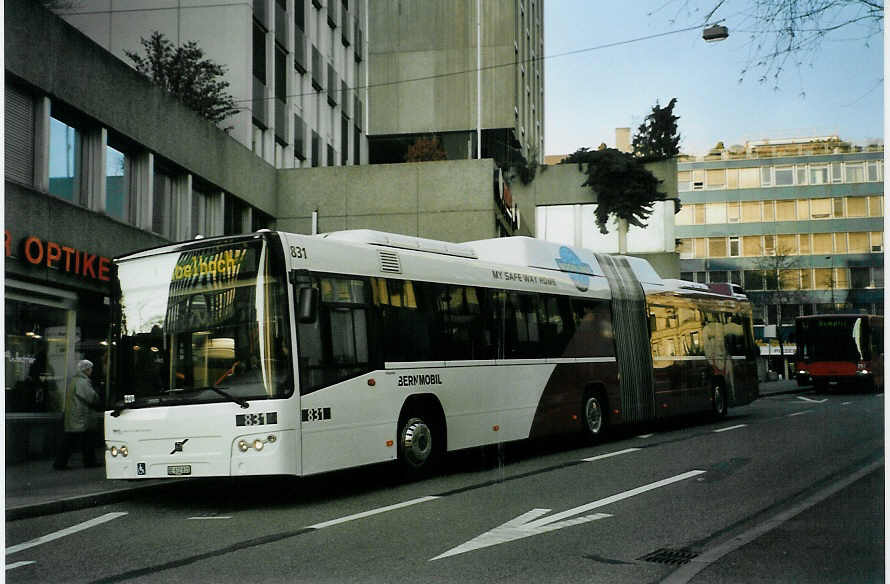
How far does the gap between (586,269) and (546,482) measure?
6.21m

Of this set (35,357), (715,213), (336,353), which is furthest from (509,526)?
(35,357)

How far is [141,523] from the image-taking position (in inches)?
383

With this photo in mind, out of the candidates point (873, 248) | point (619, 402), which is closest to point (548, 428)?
point (619, 402)

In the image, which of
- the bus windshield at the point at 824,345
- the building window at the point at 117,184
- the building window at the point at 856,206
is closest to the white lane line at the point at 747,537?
the building window at the point at 856,206

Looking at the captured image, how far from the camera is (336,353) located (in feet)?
36.0

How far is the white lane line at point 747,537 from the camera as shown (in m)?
6.48

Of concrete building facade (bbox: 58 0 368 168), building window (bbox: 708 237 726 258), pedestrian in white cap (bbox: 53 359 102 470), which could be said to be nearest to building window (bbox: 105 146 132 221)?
concrete building facade (bbox: 58 0 368 168)

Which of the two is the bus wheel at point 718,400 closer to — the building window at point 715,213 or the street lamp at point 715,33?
the building window at point 715,213

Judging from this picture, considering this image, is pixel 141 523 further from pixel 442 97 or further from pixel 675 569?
pixel 442 97

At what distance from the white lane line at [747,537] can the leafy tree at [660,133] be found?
15.4 ft

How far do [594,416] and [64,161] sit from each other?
9.59 metres

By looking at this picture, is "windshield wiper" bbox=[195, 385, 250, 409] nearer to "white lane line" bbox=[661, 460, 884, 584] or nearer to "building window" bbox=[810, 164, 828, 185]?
"white lane line" bbox=[661, 460, 884, 584]

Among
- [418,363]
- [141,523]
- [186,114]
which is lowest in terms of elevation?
[141,523]

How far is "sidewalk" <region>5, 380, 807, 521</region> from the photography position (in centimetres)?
1052
